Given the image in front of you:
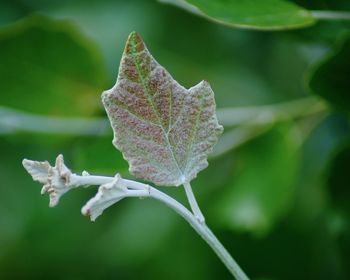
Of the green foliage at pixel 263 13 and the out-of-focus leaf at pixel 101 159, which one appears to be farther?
the out-of-focus leaf at pixel 101 159

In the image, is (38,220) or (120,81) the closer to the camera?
(120,81)

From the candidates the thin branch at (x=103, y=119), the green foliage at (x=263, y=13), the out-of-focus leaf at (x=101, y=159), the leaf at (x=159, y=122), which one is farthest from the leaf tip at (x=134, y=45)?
the thin branch at (x=103, y=119)

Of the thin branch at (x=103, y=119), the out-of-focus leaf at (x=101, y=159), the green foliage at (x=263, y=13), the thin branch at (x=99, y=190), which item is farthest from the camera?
the thin branch at (x=103, y=119)

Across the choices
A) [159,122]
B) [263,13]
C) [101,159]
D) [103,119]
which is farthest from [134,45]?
[103,119]

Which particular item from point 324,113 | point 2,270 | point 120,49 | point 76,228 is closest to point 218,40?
point 120,49

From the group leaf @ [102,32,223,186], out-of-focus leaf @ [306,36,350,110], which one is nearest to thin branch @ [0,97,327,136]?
out-of-focus leaf @ [306,36,350,110]

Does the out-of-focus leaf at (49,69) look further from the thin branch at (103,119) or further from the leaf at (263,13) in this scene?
the leaf at (263,13)

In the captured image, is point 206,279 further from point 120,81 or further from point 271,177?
point 120,81
